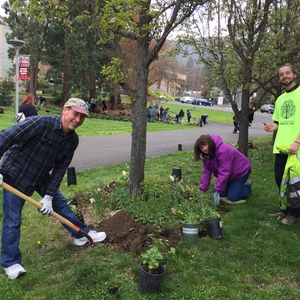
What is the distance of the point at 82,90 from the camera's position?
90.1ft

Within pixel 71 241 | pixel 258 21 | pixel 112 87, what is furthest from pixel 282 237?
pixel 112 87

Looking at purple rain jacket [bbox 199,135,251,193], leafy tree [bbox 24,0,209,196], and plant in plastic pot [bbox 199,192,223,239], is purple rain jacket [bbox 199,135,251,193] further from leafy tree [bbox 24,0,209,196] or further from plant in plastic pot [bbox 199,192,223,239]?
leafy tree [bbox 24,0,209,196]

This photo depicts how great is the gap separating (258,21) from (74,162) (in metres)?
6.00

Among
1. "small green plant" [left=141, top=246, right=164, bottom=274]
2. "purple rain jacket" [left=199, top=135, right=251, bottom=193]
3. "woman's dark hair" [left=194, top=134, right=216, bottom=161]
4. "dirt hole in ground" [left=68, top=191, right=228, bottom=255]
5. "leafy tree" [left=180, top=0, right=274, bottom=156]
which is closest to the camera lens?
"small green plant" [left=141, top=246, right=164, bottom=274]

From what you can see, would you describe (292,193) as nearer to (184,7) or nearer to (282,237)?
(282,237)

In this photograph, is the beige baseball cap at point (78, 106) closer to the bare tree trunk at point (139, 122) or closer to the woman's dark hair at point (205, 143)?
the bare tree trunk at point (139, 122)

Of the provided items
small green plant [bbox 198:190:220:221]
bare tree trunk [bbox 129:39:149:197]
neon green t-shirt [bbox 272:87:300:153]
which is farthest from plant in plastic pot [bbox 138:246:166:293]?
neon green t-shirt [bbox 272:87:300:153]

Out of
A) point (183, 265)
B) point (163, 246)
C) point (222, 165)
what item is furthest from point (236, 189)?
point (183, 265)

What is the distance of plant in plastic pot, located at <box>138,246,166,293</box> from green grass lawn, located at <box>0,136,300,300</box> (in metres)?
0.07

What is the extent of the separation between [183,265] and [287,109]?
2451 millimetres

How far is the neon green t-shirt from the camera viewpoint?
4.19 m

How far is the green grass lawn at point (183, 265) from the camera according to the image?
2.97 metres

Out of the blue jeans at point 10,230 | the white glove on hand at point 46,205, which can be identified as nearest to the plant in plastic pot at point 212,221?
the white glove on hand at point 46,205

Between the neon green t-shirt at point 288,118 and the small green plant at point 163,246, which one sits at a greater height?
the neon green t-shirt at point 288,118
